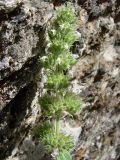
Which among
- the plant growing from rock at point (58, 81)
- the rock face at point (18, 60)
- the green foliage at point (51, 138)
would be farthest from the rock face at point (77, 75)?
the green foliage at point (51, 138)

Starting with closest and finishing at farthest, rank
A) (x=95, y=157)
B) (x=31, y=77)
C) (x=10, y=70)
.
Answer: (x=10, y=70) → (x=31, y=77) → (x=95, y=157)

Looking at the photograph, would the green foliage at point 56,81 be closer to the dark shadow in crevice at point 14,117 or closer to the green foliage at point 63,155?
the dark shadow in crevice at point 14,117

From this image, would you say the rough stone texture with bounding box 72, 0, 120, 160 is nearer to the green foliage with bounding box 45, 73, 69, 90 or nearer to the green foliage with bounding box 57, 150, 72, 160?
the green foliage with bounding box 45, 73, 69, 90

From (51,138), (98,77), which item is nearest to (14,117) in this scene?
(51,138)

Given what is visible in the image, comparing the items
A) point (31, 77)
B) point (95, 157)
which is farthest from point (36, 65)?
point (95, 157)

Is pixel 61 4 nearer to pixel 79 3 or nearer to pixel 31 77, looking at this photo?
pixel 79 3

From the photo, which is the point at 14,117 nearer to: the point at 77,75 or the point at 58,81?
the point at 58,81

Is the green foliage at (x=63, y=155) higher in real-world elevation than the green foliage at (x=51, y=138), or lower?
lower
